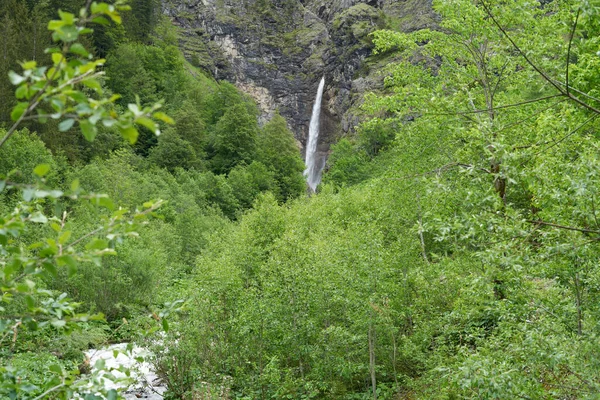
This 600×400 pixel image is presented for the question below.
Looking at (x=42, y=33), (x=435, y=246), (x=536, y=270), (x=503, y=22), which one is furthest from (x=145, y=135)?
(x=536, y=270)

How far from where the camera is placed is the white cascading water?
196 feet

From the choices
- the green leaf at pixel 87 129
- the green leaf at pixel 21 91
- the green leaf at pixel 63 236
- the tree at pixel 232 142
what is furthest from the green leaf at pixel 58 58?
the tree at pixel 232 142

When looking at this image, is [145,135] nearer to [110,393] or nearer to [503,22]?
[503,22]

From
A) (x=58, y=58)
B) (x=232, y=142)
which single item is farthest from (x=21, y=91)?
(x=232, y=142)

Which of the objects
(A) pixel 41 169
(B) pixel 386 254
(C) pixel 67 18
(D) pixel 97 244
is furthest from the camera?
(B) pixel 386 254

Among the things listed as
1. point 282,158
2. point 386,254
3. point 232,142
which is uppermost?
point 386,254

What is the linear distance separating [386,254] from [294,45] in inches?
2837

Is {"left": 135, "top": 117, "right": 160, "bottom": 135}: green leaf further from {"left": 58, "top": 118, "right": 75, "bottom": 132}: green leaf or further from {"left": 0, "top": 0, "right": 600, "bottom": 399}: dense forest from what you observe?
{"left": 58, "top": 118, "right": 75, "bottom": 132}: green leaf

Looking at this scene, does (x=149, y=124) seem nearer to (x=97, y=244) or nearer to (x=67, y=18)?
(x=67, y=18)

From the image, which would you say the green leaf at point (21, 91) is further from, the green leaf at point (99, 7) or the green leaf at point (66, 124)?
the green leaf at point (99, 7)

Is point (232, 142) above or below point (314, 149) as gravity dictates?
above

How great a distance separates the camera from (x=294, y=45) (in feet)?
254

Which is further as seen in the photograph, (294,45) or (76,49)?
(294,45)

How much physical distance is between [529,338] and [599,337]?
604 millimetres
